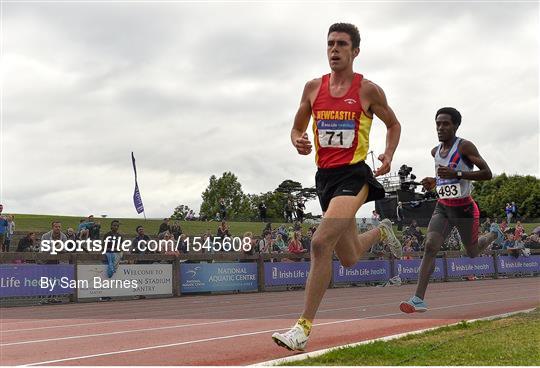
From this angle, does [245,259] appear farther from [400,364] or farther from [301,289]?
[400,364]

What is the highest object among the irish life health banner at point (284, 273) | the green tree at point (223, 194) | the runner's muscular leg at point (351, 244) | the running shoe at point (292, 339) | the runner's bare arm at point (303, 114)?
the green tree at point (223, 194)

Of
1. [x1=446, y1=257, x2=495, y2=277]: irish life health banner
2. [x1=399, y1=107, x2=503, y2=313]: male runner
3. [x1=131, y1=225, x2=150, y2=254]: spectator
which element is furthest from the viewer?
[x1=446, y1=257, x2=495, y2=277]: irish life health banner

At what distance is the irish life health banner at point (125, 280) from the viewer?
20906 millimetres

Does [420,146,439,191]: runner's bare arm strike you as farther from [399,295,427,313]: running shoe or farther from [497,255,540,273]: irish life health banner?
[497,255,540,273]: irish life health banner

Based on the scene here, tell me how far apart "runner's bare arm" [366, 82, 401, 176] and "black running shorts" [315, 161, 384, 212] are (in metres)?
0.15

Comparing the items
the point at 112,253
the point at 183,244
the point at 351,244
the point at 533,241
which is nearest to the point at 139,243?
the point at 112,253

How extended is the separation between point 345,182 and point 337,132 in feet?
1.39

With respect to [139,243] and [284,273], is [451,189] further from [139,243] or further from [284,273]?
[284,273]

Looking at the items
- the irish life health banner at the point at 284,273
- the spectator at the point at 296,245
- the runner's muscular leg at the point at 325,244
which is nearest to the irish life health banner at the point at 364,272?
the irish life health banner at the point at 284,273

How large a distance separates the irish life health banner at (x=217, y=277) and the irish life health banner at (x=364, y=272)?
13.3ft

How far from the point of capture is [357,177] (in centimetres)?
613

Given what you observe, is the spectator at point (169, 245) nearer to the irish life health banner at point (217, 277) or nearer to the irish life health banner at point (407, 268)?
the irish life health banner at point (217, 277)

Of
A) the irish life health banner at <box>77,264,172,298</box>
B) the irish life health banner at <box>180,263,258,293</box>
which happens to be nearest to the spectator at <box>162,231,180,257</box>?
the irish life health banner at <box>77,264,172,298</box>

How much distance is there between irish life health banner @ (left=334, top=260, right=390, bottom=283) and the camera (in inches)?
1105
